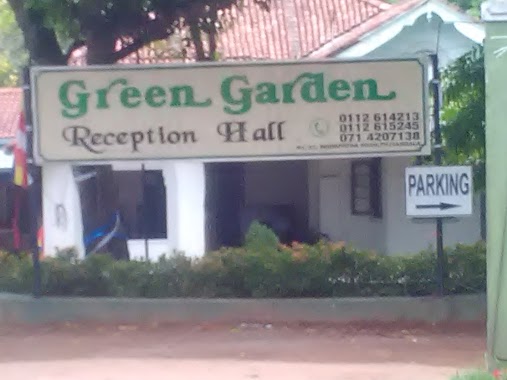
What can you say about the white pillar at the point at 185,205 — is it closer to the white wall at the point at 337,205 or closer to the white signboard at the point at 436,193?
the white wall at the point at 337,205

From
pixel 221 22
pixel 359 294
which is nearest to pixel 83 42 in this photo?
pixel 221 22

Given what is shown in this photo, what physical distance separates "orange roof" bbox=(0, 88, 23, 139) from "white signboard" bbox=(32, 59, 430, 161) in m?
12.3

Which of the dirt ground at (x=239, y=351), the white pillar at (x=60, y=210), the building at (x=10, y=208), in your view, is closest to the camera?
the dirt ground at (x=239, y=351)

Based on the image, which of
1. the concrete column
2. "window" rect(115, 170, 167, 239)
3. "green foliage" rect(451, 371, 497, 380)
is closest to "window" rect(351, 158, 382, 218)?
"window" rect(115, 170, 167, 239)

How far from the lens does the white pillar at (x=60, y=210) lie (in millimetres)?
13258

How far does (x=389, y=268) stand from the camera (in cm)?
1164

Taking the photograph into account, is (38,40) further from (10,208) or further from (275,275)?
(10,208)

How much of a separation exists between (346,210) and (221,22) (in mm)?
6398

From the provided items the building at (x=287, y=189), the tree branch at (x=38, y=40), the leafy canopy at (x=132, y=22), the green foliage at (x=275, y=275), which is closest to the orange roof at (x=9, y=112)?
the building at (x=287, y=189)

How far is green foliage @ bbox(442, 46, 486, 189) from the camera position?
10.8m

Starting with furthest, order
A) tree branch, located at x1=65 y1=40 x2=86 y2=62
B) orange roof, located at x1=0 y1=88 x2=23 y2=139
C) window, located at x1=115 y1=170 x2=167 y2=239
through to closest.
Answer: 1. orange roof, located at x1=0 y1=88 x2=23 y2=139
2. window, located at x1=115 y1=170 x2=167 y2=239
3. tree branch, located at x1=65 y1=40 x2=86 y2=62

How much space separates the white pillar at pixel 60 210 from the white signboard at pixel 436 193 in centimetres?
433

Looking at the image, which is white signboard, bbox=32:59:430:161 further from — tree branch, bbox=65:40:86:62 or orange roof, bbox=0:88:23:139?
orange roof, bbox=0:88:23:139

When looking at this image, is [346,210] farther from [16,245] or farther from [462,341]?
[462,341]
